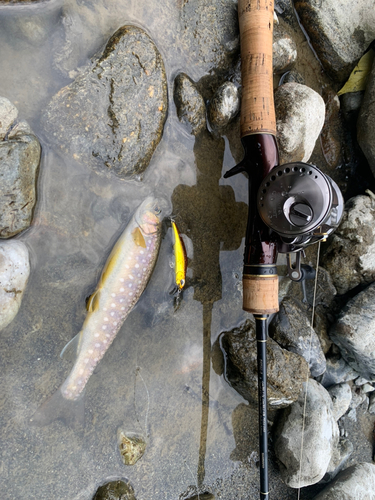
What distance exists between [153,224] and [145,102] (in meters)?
0.96

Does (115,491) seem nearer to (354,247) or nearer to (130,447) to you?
(130,447)

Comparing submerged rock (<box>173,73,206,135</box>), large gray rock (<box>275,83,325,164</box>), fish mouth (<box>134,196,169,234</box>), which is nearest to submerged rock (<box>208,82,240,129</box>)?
submerged rock (<box>173,73,206,135</box>)

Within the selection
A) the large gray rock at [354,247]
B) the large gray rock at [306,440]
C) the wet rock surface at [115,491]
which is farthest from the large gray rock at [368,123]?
the wet rock surface at [115,491]

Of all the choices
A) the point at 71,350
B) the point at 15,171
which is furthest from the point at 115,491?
the point at 15,171

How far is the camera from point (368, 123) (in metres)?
3.70

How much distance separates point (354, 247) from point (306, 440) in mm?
1816

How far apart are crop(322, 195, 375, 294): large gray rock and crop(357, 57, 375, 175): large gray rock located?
1.55 ft

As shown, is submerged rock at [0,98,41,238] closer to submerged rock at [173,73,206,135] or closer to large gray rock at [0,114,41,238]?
large gray rock at [0,114,41,238]

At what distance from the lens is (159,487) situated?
2.98 meters

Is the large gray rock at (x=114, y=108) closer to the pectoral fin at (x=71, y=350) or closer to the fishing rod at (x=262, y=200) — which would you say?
the fishing rod at (x=262, y=200)

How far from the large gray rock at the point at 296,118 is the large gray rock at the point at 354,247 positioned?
81cm

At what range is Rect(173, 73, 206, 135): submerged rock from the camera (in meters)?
3.04

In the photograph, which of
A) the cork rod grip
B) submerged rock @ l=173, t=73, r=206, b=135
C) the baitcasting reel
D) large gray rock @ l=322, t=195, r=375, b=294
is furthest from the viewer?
large gray rock @ l=322, t=195, r=375, b=294

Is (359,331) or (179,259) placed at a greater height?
(179,259)
